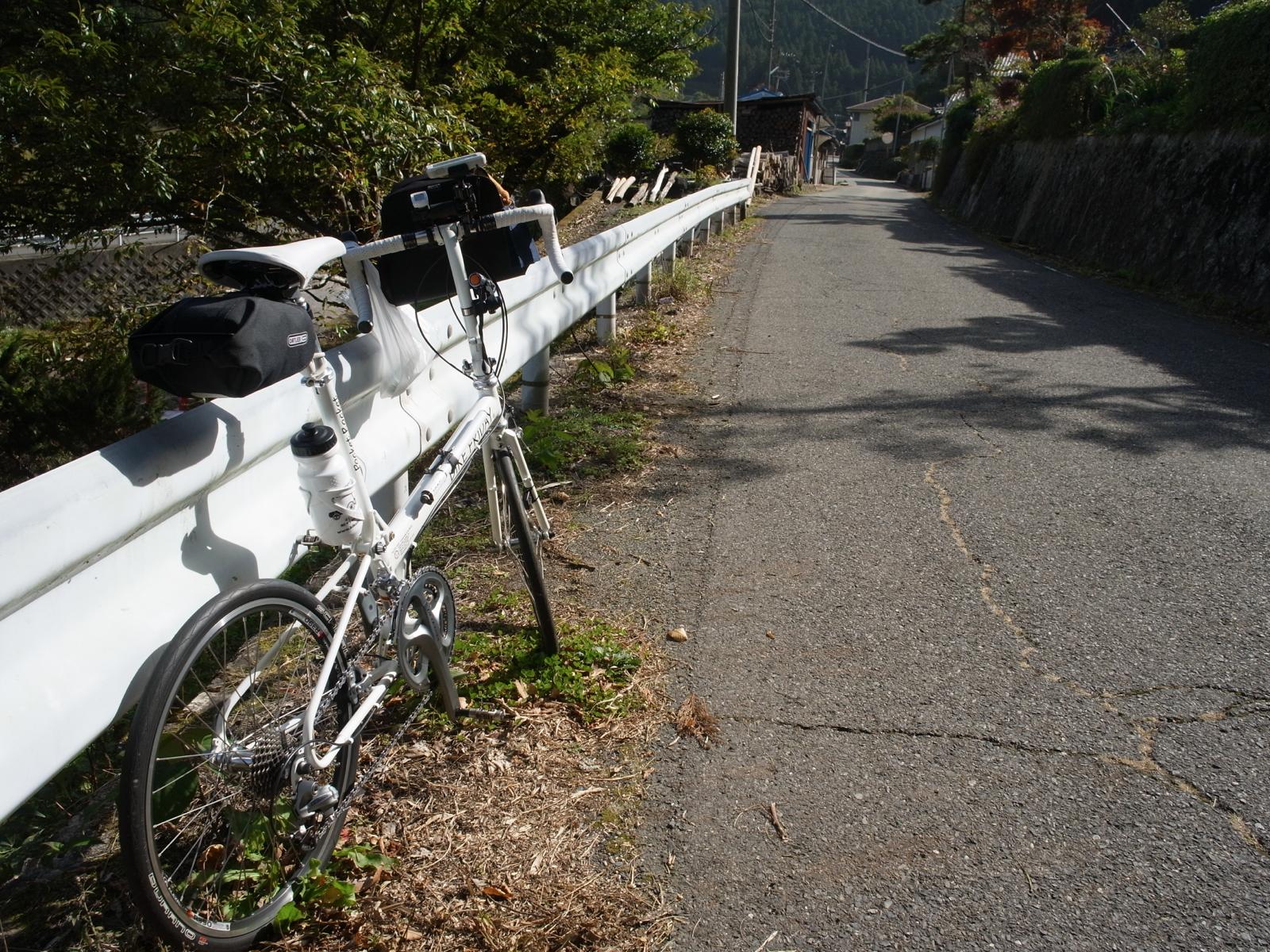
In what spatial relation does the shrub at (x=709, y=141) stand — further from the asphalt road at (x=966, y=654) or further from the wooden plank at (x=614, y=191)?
the asphalt road at (x=966, y=654)

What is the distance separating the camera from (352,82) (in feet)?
19.2

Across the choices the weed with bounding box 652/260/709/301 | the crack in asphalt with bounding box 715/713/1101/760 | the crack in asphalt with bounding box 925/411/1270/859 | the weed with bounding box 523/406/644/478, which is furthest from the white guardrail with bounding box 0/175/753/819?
the weed with bounding box 652/260/709/301

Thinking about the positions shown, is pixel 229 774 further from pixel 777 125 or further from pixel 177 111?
pixel 777 125

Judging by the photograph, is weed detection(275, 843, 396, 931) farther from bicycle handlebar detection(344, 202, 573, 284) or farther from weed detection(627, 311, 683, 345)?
weed detection(627, 311, 683, 345)

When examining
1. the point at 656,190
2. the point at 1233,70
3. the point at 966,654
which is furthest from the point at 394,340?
the point at 656,190

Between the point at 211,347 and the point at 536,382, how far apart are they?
3.61 metres

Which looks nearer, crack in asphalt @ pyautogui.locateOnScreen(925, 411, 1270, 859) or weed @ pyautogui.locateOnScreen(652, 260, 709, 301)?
crack in asphalt @ pyautogui.locateOnScreen(925, 411, 1270, 859)

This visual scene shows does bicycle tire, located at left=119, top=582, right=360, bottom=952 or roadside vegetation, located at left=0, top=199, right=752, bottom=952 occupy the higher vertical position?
bicycle tire, located at left=119, top=582, right=360, bottom=952

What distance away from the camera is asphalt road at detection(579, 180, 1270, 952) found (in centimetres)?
215

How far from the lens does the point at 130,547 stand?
6.07 ft

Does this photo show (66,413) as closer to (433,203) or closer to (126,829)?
(433,203)

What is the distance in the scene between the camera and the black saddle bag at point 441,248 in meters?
2.58

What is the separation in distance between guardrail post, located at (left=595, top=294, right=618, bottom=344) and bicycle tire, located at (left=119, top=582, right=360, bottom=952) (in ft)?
17.3

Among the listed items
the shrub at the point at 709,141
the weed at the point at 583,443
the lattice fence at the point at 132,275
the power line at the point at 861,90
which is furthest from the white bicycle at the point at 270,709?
the power line at the point at 861,90
